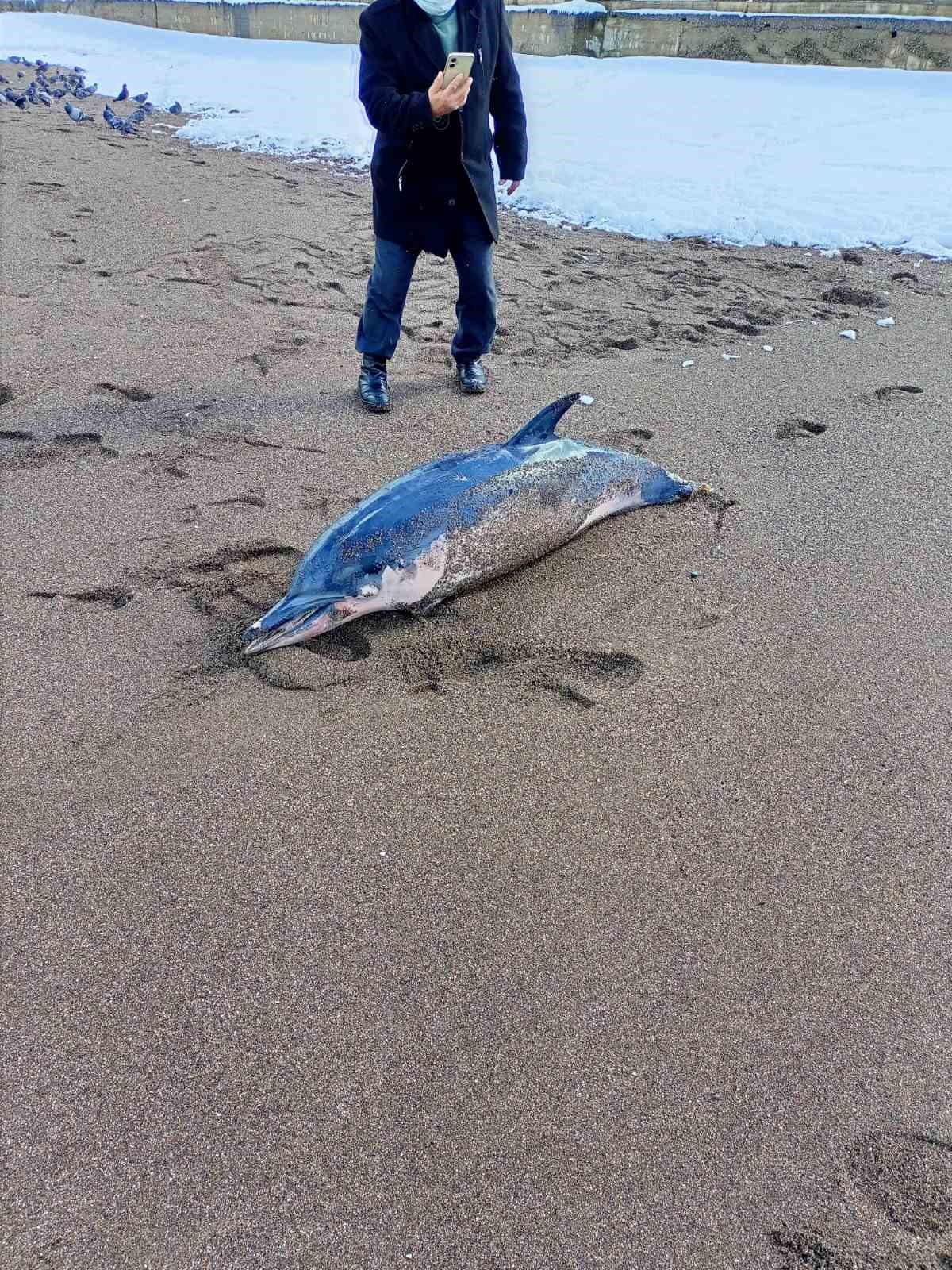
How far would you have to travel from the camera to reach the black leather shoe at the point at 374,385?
4.67 meters

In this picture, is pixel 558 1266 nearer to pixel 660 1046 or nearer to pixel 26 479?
pixel 660 1046

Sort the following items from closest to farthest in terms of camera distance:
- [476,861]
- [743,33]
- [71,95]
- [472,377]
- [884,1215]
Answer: [884,1215], [476,861], [472,377], [743,33], [71,95]

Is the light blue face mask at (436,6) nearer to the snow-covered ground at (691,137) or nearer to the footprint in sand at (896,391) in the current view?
the footprint in sand at (896,391)

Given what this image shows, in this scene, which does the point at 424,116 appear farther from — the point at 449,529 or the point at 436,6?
the point at 449,529

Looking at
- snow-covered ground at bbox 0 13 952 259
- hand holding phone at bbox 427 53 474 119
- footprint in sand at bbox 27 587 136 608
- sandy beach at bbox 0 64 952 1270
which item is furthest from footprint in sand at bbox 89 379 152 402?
snow-covered ground at bbox 0 13 952 259

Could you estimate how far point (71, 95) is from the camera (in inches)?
561

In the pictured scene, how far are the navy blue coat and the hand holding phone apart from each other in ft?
0.23

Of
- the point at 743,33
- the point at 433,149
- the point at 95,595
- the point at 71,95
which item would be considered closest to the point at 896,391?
the point at 433,149

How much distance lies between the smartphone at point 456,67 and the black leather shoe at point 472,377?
1.38m

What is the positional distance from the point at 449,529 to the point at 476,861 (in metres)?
1.20

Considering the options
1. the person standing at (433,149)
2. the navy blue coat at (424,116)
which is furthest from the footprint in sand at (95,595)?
the navy blue coat at (424,116)

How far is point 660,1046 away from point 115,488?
299cm

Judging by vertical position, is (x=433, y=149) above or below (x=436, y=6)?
below

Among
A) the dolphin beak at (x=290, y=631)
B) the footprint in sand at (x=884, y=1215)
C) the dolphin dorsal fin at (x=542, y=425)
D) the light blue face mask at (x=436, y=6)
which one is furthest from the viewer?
the light blue face mask at (x=436, y=6)
